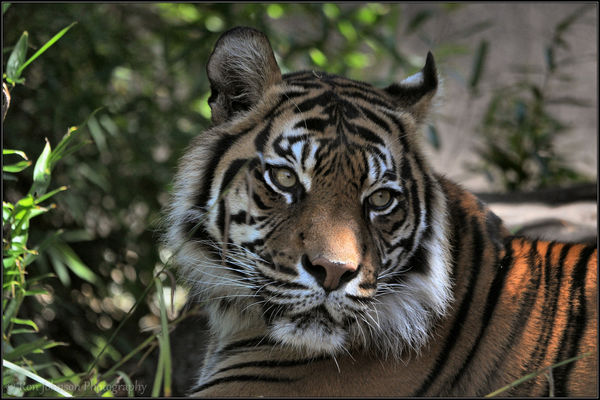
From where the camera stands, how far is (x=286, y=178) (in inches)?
70.8

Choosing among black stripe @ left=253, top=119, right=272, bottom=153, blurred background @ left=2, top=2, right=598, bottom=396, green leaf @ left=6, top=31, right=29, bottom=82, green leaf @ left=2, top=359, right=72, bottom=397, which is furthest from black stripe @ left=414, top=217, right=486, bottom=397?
blurred background @ left=2, top=2, right=598, bottom=396

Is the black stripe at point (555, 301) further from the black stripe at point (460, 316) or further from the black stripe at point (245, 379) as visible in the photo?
the black stripe at point (245, 379)

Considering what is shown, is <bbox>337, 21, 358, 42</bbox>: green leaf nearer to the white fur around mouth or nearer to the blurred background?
the blurred background

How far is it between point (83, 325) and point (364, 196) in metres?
2.84

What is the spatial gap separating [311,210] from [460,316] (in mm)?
549

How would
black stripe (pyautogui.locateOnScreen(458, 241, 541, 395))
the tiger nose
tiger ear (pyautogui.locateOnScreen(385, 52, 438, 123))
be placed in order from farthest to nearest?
tiger ear (pyautogui.locateOnScreen(385, 52, 438, 123)) → black stripe (pyautogui.locateOnScreen(458, 241, 541, 395)) → the tiger nose

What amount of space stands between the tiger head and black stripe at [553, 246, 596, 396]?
1.13 ft

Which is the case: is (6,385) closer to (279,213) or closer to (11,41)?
(279,213)

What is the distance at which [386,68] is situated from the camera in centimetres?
657

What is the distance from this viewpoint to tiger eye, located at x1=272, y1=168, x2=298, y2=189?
5.89 ft

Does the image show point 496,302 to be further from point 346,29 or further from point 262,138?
point 346,29

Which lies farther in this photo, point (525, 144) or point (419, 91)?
point (525, 144)

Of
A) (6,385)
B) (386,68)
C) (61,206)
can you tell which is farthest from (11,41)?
(386,68)

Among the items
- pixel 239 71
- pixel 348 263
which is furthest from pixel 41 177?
pixel 348 263
